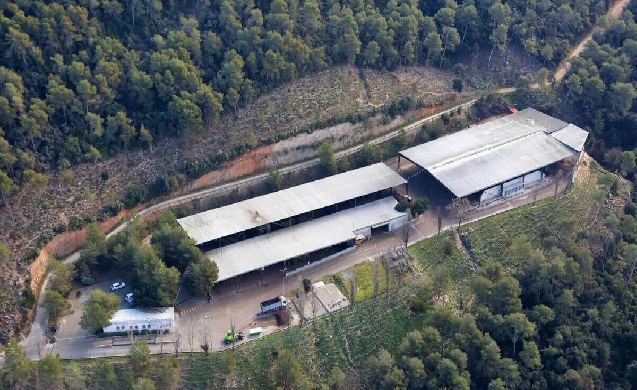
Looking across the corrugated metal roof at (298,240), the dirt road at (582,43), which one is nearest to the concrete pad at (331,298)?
the corrugated metal roof at (298,240)

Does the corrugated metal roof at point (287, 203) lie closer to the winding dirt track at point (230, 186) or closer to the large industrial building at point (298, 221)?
the large industrial building at point (298, 221)

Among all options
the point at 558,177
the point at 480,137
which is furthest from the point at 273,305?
the point at 558,177

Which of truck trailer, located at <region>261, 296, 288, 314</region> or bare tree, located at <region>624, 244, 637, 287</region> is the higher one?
bare tree, located at <region>624, 244, 637, 287</region>

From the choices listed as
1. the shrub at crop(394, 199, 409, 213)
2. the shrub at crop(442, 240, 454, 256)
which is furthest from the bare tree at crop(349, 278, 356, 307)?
the shrub at crop(394, 199, 409, 213)

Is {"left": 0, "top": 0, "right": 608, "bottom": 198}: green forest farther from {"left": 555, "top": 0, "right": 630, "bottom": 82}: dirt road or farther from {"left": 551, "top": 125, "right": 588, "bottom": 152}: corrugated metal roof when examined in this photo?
{"left": 551, "top": 125, "right": 588, "bottom": 152}: corrugated metal roof

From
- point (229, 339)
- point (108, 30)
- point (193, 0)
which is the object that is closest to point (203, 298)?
point (229, 339)

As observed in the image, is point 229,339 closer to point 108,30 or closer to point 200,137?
point 200,137
